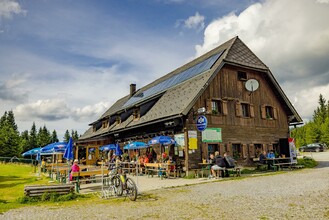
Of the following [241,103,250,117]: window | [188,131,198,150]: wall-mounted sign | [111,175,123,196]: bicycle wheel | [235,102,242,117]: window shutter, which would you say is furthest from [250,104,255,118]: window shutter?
[111,175,123,196]: bicycle wheel

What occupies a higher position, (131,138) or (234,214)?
(131,138)

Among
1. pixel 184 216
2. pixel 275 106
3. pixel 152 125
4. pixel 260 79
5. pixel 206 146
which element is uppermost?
pixel 260 79

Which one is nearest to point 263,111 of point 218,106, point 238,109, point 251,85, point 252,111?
point 252,111

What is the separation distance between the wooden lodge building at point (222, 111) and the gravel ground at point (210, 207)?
728 centimetres

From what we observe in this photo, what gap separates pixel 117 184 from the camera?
10.3m

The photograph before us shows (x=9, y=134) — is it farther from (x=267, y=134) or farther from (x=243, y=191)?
(x=243, y=191)

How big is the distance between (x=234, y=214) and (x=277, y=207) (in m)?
1.44

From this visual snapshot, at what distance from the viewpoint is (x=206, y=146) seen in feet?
57.8

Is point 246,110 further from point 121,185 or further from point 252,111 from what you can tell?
point 121,185

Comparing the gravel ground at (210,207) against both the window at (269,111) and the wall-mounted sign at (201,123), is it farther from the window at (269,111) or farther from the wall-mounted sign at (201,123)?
the window at (269,111)

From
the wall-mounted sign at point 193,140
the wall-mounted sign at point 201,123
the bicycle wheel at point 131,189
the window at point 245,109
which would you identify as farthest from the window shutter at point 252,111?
the bicycle wheel at point 131,189

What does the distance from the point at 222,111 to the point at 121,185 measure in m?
11.0

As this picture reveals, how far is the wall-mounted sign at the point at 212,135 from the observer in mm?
17672

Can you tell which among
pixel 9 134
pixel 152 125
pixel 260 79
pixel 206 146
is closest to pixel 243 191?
pixel 206 146
